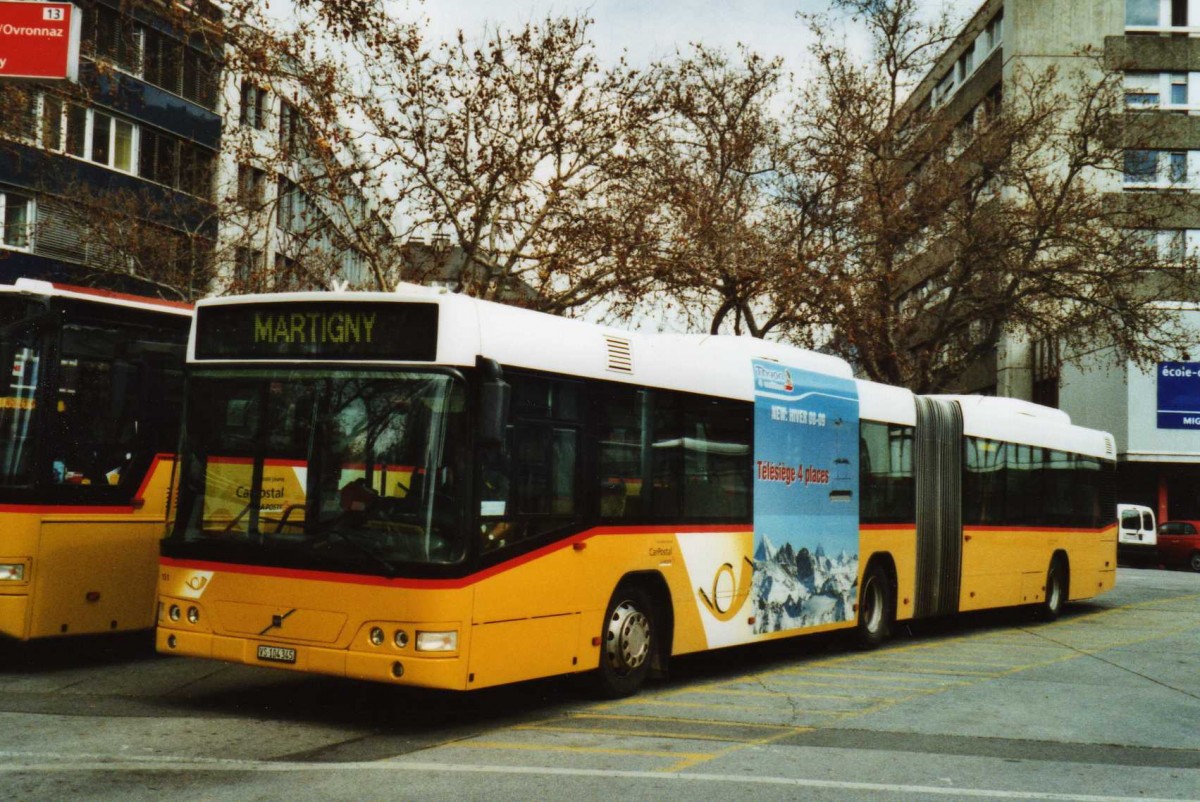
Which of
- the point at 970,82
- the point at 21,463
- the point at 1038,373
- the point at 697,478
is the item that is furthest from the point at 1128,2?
the point at 21,463

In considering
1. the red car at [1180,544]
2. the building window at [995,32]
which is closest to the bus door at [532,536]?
the red car at [1180,544]

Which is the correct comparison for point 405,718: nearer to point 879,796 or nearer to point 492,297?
point 879,796

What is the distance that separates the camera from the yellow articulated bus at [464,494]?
842 cm

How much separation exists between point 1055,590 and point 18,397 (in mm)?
14550

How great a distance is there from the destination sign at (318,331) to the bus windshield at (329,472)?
15cm

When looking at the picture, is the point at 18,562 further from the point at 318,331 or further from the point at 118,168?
the point at 118,168

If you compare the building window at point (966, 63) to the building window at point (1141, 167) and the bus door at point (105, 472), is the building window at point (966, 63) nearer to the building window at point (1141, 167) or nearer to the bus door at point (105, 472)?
the building window at point (1141, 167)

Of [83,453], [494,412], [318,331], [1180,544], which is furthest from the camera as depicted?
[1180,544]

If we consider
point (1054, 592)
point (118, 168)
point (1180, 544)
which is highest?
point (118, 168)

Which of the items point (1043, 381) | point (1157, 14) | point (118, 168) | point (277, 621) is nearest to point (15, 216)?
point (118, 168)

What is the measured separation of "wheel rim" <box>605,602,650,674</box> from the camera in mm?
10172

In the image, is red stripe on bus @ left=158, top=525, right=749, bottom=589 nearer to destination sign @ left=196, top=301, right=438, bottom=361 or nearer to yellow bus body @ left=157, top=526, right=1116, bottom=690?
yellow bus body @ left=157, top=526, right=1116, bottom=690

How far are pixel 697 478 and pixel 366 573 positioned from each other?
370 cm

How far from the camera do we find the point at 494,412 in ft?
27.1
